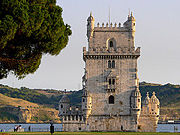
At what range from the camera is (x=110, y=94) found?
3105 inches

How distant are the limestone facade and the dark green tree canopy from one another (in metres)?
29.3

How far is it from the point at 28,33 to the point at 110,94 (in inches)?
1488

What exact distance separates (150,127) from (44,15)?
4168 cm

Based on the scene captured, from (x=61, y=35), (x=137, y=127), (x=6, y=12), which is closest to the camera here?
(x=6, y=12)

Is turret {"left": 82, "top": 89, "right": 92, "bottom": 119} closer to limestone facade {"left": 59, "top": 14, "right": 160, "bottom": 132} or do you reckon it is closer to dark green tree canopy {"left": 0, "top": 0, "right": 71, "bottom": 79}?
limestone facade {"left": 59, "top": 14, "right": 160, "bottom": 132}

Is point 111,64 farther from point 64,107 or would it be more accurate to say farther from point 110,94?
point 64,107

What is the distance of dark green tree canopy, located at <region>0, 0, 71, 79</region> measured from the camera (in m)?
42.0

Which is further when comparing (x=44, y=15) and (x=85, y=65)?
(x=85, y=65)

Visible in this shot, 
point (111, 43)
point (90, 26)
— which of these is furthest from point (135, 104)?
point (90, 26)

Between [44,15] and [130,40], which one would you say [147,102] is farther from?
[44,15]

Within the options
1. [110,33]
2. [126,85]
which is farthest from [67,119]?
[110,33]

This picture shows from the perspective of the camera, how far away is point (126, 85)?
260ft

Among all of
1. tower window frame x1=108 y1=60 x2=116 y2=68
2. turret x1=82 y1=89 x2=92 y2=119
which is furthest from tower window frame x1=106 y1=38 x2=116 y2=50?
turret x1=82 y1=89 x2=92 y2=119

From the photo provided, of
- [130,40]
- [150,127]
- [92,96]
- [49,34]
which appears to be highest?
[130,40]
